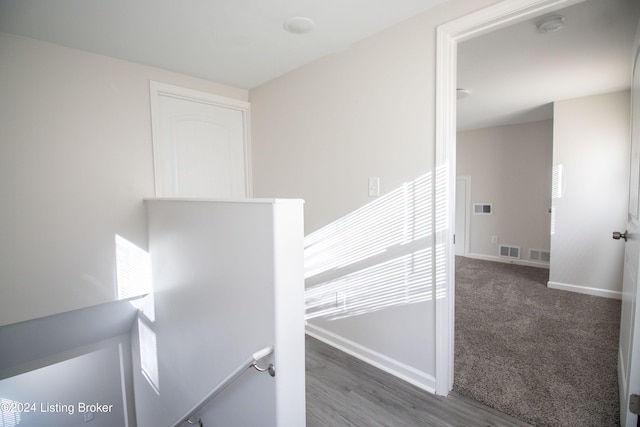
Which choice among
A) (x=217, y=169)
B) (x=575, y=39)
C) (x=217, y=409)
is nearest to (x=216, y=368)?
(x=217, y=409)

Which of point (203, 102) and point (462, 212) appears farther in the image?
point (462, 212)

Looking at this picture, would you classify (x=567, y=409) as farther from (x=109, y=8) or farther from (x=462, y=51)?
(x=109, y=8)

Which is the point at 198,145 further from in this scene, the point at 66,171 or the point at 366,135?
the point at 366,135

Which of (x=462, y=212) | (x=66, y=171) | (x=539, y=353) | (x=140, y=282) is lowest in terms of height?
(x=539, y=353)

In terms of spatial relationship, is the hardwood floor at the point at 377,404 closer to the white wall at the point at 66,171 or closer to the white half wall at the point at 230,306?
the white half wall at the point at 230,306

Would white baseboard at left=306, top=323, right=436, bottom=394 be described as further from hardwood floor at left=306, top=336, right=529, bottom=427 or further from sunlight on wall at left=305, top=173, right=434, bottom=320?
sunlight on wall at left=305, top=173, right=434, bottom=320

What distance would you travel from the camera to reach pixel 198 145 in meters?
2.85

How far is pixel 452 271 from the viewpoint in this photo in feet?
5.76

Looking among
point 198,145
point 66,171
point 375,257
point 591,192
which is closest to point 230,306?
point 375,257

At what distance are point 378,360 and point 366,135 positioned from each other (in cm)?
168

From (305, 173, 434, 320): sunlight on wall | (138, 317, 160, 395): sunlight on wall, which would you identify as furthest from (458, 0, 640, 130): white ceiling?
(138, 317, 160, 395): sunlight on wall

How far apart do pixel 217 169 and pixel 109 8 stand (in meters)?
1.50

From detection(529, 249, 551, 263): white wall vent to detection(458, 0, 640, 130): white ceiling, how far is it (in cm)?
220

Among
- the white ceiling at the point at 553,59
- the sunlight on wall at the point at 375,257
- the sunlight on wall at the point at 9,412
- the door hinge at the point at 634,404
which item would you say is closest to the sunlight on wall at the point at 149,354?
the sunlight on wall at the point at 375,257
